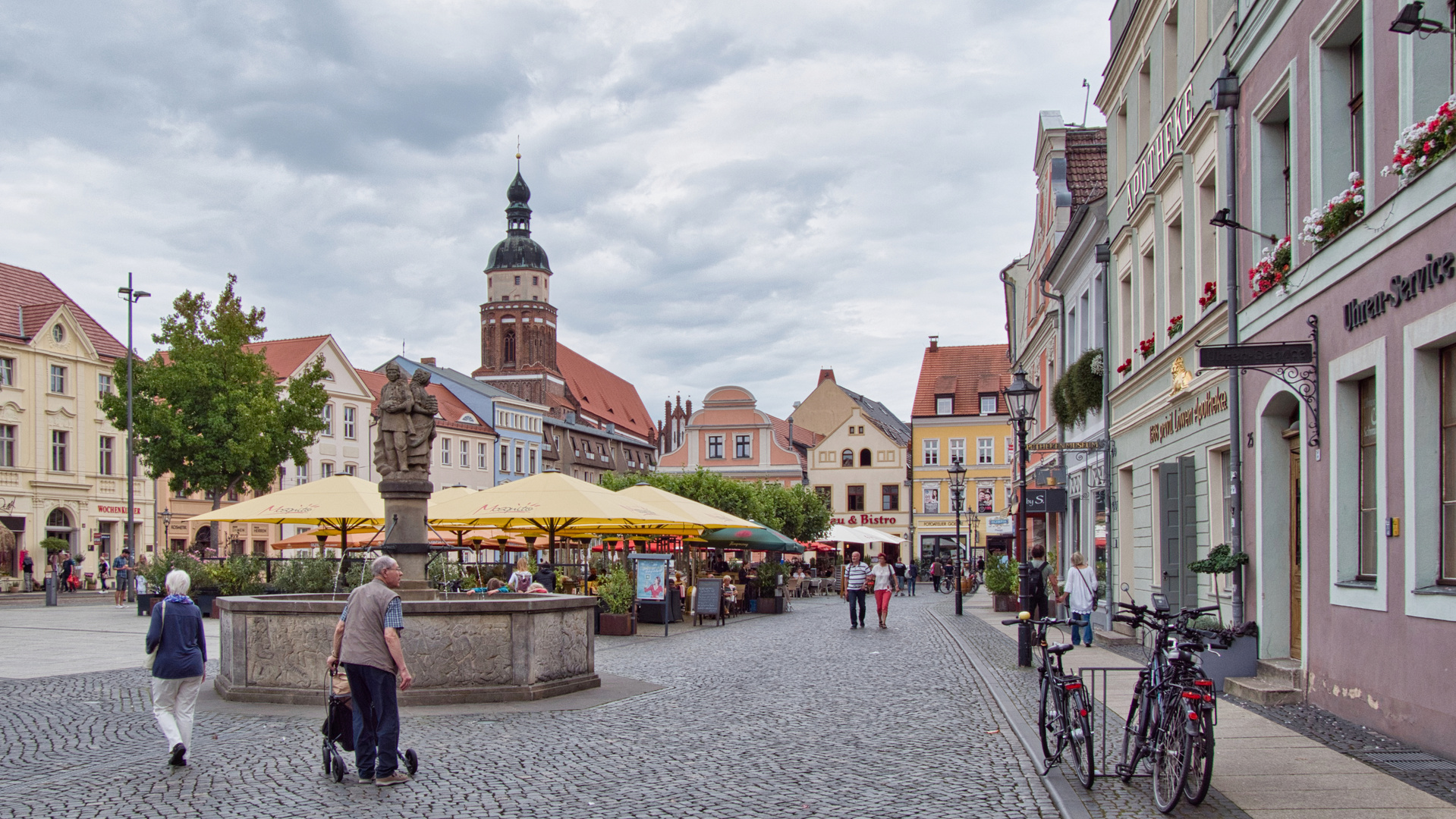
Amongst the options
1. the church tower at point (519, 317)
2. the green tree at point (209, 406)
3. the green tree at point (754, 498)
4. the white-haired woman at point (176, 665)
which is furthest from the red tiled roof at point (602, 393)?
the white-haired woman at point (176, 665)

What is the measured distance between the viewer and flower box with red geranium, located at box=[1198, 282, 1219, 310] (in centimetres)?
1606

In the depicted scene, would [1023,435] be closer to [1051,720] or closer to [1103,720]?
[1103,720]

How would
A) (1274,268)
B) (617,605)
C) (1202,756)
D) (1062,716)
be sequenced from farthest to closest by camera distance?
1. (617,605)
2. (1274,268)
3. (1062,716)
4. (1202,756)

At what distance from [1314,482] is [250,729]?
9.76m

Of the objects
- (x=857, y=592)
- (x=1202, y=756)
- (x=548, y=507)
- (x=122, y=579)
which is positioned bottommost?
(x=122, y=579)

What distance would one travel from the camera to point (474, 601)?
44.1 ft

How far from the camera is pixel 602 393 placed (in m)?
123

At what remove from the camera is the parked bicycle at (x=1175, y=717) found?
732 centimetres

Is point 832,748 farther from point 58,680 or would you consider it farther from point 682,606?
point 682,606

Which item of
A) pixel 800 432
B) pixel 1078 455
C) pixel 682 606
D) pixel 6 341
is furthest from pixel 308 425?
pixel 800 432

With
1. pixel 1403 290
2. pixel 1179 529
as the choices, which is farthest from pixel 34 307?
pixel 1403 290

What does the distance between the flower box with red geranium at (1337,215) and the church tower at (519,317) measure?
98990 mm

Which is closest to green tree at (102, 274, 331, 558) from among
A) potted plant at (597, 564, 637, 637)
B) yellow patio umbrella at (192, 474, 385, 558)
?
yellow patio umbrella at (192, 474, 385, 558)

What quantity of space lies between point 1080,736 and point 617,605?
1661 centimetres
